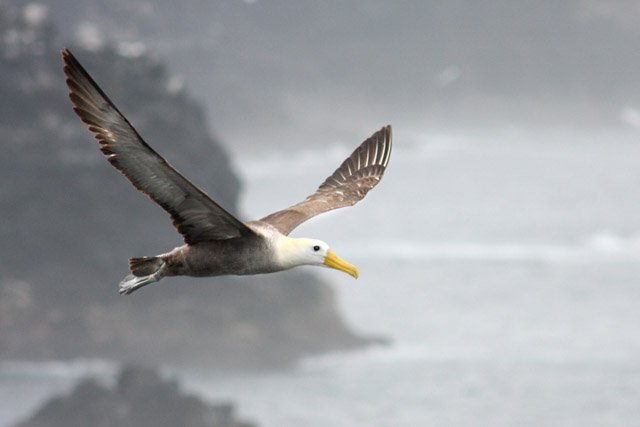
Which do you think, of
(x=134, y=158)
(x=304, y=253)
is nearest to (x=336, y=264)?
(x=304, y=253)

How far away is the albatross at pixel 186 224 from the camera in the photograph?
1237cm

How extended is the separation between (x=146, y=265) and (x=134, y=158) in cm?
163

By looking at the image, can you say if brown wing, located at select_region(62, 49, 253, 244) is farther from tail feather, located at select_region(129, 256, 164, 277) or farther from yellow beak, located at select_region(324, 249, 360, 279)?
yellow beak, located at select_region(324, 249, 360, 279)

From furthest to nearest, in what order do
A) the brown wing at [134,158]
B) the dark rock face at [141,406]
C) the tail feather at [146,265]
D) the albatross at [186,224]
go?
1. the dark rock face at [141,406]
2. the tail feather at [146,265]
3. the albatross at [186,224]
4. the brown wing at [134,158]

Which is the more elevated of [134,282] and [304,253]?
[304,253]

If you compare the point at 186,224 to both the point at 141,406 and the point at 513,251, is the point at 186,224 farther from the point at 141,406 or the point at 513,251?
the point at 513,251

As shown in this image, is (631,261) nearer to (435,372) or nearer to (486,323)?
(486,323)

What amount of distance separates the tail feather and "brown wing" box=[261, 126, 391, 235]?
2431mm

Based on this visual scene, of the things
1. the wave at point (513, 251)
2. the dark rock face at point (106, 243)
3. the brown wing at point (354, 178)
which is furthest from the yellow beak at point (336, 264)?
the wave at point (513, 251)

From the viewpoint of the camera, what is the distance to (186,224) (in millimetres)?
13508

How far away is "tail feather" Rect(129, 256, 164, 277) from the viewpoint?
13.8 meters

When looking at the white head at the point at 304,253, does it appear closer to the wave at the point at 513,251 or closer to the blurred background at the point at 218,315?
the blurred background at the point at 218,315

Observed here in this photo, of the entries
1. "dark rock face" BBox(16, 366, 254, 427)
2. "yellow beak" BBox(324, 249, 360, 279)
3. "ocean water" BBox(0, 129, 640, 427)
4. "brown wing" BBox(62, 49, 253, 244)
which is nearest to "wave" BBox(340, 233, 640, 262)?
"ocean water" BBox(0, 129, 640, 427)

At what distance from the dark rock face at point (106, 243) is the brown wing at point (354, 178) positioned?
66.2 m
